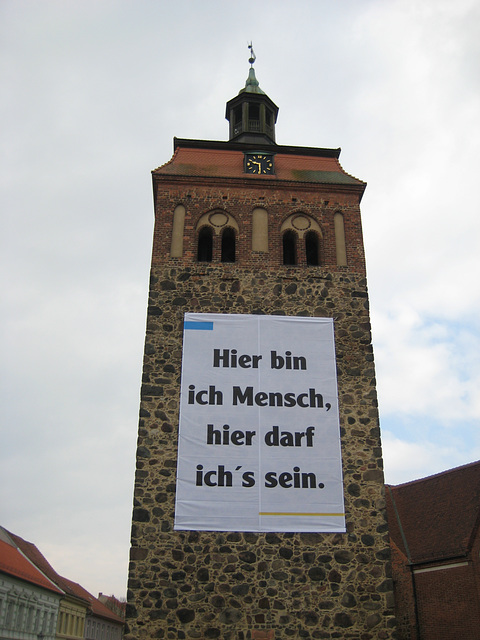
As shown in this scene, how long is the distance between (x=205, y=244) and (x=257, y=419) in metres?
4.67

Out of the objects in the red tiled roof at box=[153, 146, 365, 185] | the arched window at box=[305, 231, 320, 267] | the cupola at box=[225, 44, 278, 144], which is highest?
the cupola at box=[225, 44, 278, 144]

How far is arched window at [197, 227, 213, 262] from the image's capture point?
13547mm

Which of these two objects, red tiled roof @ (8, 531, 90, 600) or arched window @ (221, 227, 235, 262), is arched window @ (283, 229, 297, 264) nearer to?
arched window @ (221, 227, 235, 262)

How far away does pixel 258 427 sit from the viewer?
11102 mm

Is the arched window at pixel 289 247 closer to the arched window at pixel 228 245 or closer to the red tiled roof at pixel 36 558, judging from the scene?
the arched window at pixel 228 245

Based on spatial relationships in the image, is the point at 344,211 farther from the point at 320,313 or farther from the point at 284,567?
the point at 284,567

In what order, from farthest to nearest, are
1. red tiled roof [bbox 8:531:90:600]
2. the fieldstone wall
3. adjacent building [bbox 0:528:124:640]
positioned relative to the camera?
red tiled roof [bbox 8:531:90:600], adjacent building [bbox 0:528:124:640], the fieldstone wall

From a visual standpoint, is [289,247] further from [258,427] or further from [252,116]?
[252,116]

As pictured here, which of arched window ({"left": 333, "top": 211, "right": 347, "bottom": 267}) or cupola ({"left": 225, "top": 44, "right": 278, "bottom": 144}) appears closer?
arched window ({"left": 333, "top": 211, "right": 347, "bottom": 267})

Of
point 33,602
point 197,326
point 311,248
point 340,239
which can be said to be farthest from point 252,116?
point 33,602

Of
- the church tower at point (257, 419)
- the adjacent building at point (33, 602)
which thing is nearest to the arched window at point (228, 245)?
the church tower at point (257, 419)

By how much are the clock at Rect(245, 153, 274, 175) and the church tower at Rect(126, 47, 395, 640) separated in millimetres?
41

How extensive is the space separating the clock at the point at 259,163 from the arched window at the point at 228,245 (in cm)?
189

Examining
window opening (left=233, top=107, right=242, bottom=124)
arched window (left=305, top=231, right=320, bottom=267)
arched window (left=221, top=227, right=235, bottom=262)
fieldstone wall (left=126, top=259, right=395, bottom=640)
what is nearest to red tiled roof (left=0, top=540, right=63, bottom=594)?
fieldstone wall (left=126, top=259, right=395, bottom=640)
